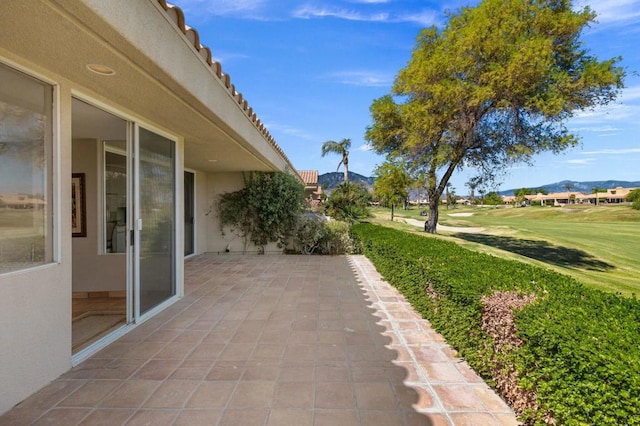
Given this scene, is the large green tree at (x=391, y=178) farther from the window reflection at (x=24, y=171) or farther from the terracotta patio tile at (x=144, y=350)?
the window reflection at (x=24, y=171)

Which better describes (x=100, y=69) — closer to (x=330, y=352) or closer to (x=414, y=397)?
(x=330, y=352)

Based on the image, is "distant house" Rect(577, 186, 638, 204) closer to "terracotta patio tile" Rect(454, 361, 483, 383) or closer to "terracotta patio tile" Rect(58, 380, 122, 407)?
"terracotta patio tile" Rect(454, 361, 483, 383)

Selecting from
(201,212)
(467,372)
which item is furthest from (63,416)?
(201,212)

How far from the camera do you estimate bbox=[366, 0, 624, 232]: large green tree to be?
12.3 metres

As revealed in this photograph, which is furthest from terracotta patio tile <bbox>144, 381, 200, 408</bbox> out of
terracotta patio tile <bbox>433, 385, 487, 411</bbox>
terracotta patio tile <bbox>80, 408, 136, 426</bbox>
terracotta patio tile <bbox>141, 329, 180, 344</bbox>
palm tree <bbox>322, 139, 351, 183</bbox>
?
palm tree <bbox>322, 139, 351, 183</bbox>

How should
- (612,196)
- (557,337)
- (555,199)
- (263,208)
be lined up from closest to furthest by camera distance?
(557,337) → (263,208) → (612,196) → (555,199)

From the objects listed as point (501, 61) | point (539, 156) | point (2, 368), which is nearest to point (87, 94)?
point (2, 368)

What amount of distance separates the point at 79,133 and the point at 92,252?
2141mm

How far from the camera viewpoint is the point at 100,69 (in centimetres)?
296

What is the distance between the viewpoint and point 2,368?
2619 mm

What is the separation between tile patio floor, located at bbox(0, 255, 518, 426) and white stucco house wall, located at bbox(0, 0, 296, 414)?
0.46 metres

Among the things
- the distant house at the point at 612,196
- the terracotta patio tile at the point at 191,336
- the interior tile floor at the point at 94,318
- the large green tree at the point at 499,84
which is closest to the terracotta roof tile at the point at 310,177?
the large green tree at the point at 499,84

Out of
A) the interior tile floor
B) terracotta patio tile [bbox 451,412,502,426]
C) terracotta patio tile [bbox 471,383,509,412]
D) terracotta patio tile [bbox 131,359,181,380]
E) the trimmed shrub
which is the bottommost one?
the interior tile floor

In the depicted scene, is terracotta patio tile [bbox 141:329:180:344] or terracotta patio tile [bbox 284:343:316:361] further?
terracotta patio tile [bbox 141:329:180:344]
